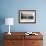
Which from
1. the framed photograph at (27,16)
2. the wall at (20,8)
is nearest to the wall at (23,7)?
the wall at (20,8)

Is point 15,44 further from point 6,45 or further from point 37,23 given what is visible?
point 37,23

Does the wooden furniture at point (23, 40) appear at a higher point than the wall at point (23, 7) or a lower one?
lower

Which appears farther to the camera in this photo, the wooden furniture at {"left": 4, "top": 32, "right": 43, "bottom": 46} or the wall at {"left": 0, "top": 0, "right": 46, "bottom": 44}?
the wall at {"left": 0, "top": 0, "right": 46, "bottom": 44}

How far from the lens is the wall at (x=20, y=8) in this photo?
4.51 m

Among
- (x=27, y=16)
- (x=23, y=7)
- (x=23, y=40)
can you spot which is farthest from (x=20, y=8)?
(x=23, y=40)

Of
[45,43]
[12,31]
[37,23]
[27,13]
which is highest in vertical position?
[27,13]

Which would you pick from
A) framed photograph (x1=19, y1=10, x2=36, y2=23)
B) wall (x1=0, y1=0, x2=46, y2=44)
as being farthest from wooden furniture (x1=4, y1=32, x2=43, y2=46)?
framed photograph (x1=19, y1=10, x2=36, y2=23)

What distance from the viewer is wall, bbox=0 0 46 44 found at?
4508mm

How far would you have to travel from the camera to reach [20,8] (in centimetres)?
451

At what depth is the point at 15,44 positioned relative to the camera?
13.1 feet

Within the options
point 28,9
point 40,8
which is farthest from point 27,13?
point 40,8

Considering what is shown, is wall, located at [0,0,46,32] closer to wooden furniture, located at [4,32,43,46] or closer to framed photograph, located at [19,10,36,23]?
framed photograph, located at [19,10,36,23]

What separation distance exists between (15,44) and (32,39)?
542 millimetres

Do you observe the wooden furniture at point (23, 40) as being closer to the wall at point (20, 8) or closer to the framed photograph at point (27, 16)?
the wall at point (20, 8)
